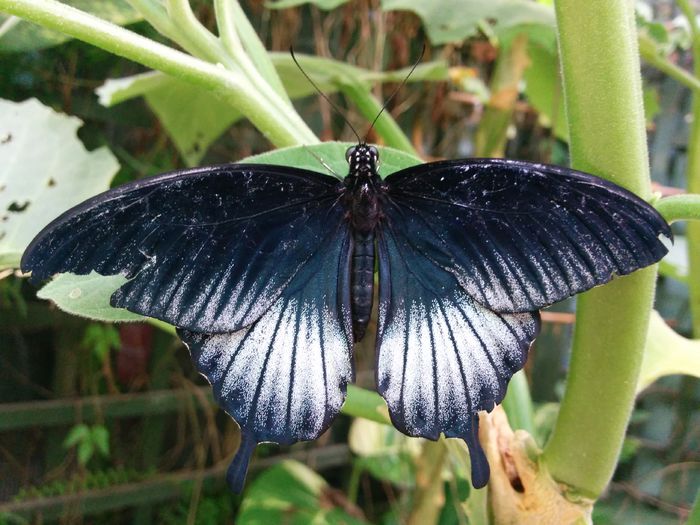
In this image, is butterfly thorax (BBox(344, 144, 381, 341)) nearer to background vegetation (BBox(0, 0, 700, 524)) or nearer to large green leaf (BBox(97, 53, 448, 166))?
background vegetation (BBox(0, 0, 700, 524))

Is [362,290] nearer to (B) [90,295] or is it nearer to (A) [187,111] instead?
(B) [90,295]

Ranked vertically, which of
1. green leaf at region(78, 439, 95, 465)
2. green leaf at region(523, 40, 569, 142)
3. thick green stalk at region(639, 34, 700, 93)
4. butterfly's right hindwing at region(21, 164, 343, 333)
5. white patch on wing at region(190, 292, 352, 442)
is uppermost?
green leaf at region(523, 40, 569, 142)

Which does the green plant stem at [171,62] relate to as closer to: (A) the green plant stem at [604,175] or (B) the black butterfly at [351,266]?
(B) the black butterfly at [351,266]

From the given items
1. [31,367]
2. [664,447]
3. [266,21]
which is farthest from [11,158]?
[664,447]

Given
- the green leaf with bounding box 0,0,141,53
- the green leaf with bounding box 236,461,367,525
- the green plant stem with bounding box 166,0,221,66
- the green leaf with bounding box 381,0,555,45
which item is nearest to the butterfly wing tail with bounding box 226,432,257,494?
the green plant stem with bounding box 166,0,221,66

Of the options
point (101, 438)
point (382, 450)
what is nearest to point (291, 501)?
point (382, 450)

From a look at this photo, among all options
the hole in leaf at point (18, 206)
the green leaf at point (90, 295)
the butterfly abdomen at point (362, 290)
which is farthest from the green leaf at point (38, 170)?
the butterfly abdomen at point (362, 290)
